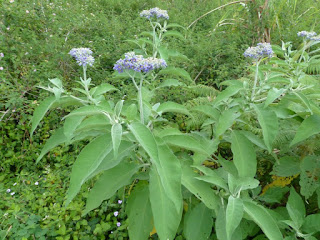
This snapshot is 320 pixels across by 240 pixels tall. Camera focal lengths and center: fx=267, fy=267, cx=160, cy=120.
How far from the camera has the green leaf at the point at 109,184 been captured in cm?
133

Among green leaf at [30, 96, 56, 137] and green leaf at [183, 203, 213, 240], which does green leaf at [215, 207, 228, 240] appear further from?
green leaf at [30, 96, 56, 137]

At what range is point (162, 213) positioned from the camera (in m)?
1.23

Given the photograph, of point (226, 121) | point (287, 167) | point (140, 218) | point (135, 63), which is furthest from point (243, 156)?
point (135, 63)

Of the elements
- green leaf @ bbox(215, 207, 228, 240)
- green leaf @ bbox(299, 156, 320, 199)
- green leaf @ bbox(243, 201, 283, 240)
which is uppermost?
green leaf @ bbox(243, 201, 283, 240)

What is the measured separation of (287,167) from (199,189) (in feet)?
2.32

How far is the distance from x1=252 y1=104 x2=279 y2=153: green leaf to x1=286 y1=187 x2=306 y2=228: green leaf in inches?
16.0

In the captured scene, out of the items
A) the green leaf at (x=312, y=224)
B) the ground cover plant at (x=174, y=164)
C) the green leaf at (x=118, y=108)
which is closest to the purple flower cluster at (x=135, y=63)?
the ground cover plant at (x=174, y=164)

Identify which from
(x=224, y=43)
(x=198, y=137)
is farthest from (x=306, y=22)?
(x=198, y=137)

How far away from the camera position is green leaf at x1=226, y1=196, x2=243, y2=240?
1112 millimetres

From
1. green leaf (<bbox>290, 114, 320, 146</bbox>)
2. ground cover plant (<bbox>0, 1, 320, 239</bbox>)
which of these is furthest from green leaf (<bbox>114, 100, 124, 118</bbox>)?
green leaf (<bbox>290, 114, 320, 146</bbox>)

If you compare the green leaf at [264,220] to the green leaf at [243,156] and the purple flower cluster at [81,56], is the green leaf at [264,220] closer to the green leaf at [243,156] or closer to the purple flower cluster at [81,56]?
the green leaf at [243,156]

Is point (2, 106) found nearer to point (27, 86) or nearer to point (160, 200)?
point (27, 86)

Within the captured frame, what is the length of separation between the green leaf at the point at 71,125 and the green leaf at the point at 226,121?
2.34ft

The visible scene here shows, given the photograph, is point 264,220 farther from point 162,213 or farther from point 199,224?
point 162,213
